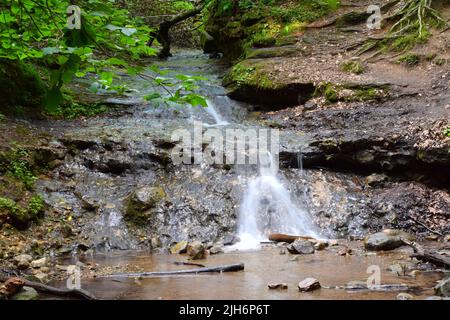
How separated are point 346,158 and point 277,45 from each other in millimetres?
6363

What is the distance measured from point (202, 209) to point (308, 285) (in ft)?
11.7

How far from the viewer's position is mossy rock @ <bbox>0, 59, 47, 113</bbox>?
30.4 ft

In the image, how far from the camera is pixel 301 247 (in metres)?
6.52

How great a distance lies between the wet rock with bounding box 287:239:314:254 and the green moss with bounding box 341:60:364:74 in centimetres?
652

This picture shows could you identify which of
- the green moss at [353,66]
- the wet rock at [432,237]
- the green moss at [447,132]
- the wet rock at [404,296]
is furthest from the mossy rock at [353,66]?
the wet rock at [404,296]

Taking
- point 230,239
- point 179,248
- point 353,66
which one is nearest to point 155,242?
point 179,248

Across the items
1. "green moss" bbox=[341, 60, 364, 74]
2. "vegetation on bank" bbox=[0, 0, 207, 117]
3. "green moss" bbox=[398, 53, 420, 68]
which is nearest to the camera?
"vegetation on bank" bbox=[0, 0, 207, 117]

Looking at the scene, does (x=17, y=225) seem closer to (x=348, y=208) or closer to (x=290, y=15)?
(x=348, y=208)

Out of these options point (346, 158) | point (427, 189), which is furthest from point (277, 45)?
point (427, 189)

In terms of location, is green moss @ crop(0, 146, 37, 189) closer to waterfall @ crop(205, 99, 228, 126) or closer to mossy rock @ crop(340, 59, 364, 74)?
waterfall @ crop(205, 99, 228, 126)

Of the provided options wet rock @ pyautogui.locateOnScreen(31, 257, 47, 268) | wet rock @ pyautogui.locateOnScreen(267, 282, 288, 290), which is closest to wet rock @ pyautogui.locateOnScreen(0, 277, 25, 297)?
wet rock @ pyautogui.locateOnScreen(31, 257, 47, 268)

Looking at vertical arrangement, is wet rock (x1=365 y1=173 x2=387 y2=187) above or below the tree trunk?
below

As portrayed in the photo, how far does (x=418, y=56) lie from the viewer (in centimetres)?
1142

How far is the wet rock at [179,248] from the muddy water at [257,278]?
21 cm
